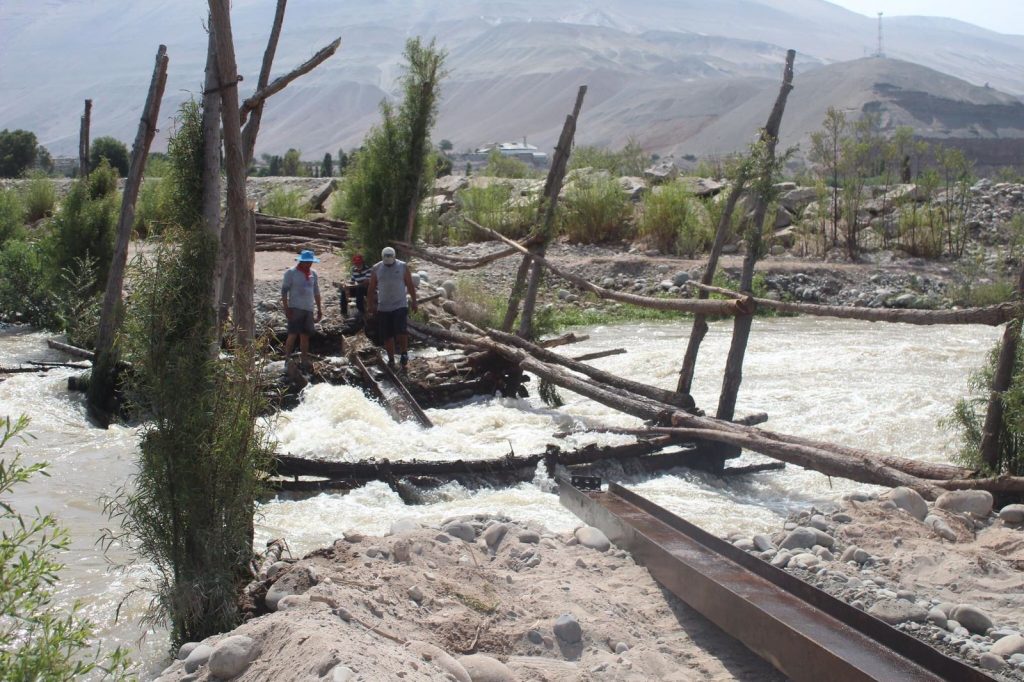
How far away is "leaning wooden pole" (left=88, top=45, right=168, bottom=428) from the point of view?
396 inches

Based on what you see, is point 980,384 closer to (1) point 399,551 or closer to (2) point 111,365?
(1) point 399,551

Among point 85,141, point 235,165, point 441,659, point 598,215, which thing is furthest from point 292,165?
point 441,659

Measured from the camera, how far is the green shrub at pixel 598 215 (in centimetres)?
2389

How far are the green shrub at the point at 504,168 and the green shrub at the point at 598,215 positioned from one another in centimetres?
606

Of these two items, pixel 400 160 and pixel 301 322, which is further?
pixel 400 160

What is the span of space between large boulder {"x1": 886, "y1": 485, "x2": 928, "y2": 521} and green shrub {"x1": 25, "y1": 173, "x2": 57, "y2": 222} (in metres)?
22.1

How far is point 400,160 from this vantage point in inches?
608

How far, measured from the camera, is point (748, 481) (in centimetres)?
838

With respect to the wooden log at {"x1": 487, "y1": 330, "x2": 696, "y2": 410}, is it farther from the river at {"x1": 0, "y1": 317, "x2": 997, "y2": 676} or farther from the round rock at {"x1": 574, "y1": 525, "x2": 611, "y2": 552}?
the round rock at {"x1": 574, "y1": 525, "x2": 611, "y2": 552}

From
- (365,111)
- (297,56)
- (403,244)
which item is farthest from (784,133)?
(297,56)

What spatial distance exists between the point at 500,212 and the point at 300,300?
12.8 m

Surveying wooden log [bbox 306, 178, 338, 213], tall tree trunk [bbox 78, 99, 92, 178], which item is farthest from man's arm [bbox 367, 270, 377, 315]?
wooden log [bbox 306, 178, 338, 213]

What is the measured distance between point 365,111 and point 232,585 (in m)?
121

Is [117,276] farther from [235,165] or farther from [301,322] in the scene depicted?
[235,165]
